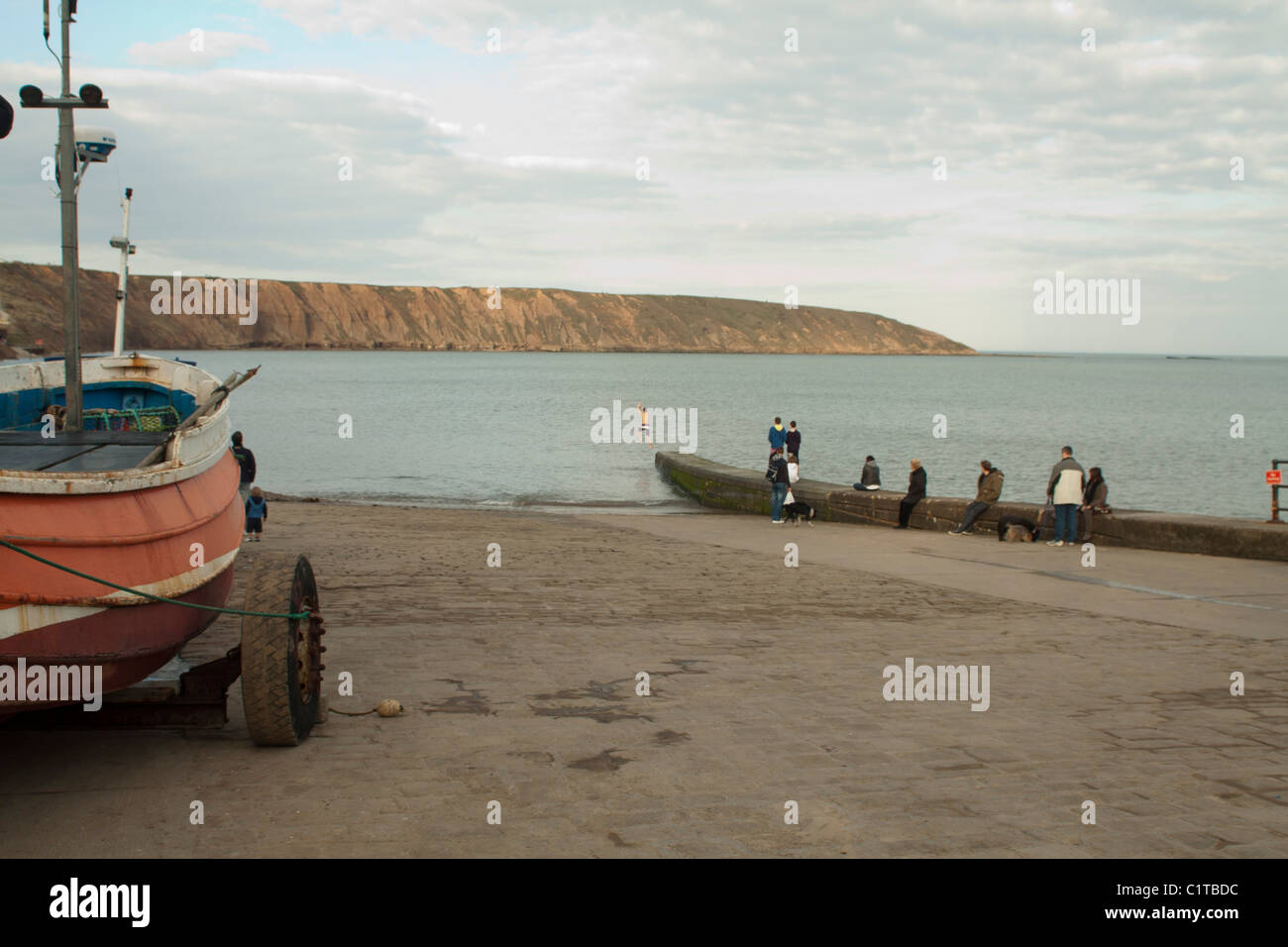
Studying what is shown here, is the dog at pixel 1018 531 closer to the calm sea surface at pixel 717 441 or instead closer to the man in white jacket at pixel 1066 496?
the man in white jacket at pixel 1066 496

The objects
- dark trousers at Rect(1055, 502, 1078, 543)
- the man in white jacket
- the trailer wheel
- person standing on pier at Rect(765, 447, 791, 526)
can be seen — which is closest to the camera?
the trailer wheel

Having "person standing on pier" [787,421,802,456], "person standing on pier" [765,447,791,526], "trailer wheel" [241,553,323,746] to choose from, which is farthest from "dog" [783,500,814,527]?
"trailer wheel" [241,553,323,746]

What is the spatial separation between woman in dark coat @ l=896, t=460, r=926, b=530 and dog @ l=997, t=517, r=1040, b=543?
195 cm

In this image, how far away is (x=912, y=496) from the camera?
64.5ft

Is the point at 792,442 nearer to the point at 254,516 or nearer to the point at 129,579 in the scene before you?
the point at 254,516

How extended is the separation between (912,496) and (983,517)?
158 centimetres

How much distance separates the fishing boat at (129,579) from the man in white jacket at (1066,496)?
12.9 m

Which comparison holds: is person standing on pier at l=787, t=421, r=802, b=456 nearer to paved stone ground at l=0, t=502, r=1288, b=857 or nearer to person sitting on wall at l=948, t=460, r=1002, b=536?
person sitting on wall at l=948, t=460, r=1002, b=536

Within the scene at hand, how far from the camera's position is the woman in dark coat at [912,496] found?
64.3 feet

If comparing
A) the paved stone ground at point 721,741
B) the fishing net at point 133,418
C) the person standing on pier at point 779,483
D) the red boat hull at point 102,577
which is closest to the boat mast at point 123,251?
the fishing net at point 133,418

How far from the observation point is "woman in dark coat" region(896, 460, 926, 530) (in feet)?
64.3

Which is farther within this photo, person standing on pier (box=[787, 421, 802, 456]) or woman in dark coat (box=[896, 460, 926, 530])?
person standing on pier (box=[787, 421, 802, 456])
